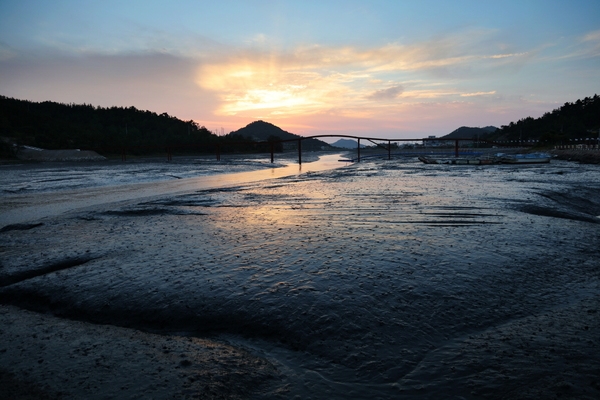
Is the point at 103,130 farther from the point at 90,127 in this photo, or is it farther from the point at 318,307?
the point at 318,307

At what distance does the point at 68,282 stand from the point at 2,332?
1.24 metres

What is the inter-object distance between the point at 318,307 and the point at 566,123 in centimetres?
12206

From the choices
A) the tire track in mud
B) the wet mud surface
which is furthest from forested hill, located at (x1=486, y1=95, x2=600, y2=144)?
the tire track in mud

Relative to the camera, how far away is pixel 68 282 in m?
4.64

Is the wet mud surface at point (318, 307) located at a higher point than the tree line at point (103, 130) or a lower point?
lower

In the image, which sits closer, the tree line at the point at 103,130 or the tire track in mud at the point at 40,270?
the tire track in mud at the point at 40,270

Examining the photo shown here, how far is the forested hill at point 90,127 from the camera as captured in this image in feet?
221

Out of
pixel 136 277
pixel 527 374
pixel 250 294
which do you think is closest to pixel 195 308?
pixel 250 294

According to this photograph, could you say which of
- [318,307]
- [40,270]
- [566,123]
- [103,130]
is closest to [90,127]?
[103,130]

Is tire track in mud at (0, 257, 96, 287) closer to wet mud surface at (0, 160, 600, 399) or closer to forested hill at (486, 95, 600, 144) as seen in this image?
wet mud surface at (0, 160, 600, 399)

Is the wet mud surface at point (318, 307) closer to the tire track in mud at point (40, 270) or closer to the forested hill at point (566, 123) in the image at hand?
the tire track in mud at point (40, 270)

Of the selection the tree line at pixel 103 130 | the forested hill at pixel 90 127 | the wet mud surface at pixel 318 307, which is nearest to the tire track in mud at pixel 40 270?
the wet mud surface at pixel 318 307

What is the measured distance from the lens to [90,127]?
322 feet

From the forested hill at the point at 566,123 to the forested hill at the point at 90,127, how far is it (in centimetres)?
9394
